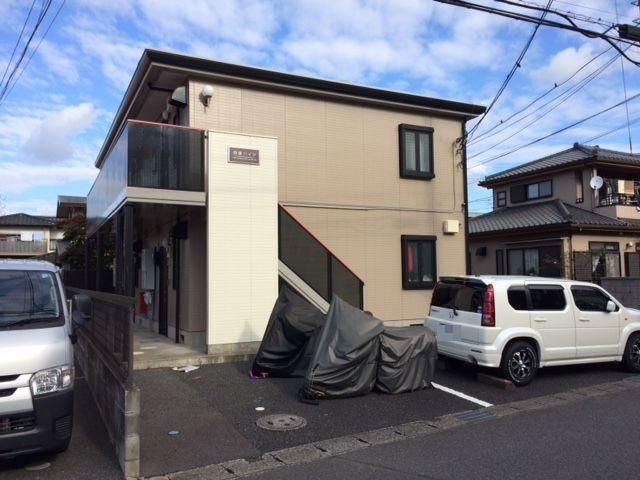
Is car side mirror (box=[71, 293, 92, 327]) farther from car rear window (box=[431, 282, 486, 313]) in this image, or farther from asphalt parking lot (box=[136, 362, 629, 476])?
car rear window (box=[431, 282, 486, 313])

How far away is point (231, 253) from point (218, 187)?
1243 millimetres

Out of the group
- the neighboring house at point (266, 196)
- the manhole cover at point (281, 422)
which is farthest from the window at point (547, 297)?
the manhole cover at point (281, 422)

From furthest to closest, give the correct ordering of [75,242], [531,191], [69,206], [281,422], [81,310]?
1. [69,206]
2. [75,242]
3. [531,191]
4. [281,422]
5. [81,310]

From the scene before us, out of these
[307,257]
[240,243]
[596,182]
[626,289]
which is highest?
[596,182]

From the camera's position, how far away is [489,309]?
7.66m

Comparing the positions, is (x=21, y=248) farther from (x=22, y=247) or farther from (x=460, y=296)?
(x=460, y=296)

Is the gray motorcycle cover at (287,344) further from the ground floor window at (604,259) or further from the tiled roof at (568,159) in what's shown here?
the tiled roof at (568,159)

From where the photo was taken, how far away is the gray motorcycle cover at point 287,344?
8211 mm

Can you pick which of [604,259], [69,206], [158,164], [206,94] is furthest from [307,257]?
[69,206]

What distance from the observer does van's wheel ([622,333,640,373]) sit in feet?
28.8

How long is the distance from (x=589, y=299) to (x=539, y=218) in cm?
1294

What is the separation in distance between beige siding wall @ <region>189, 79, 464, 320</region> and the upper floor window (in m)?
10.7

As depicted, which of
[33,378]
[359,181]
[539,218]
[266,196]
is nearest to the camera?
[33,378]

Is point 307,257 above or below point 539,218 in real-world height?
below
